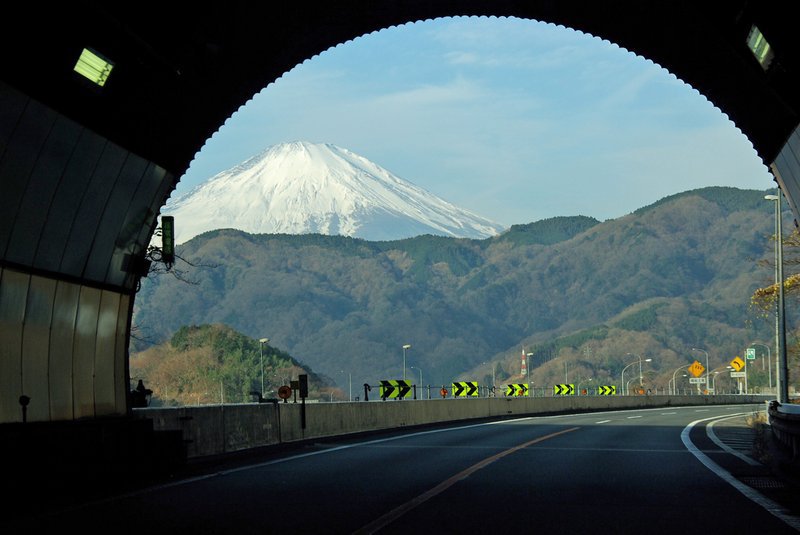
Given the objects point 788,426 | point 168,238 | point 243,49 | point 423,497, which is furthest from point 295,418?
point 423,497

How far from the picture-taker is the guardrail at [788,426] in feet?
60.7

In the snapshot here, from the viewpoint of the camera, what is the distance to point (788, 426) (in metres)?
19.2

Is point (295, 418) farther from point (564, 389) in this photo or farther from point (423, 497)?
point (564, 389)

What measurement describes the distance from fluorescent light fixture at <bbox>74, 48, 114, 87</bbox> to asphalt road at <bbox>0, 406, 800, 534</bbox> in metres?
5.93

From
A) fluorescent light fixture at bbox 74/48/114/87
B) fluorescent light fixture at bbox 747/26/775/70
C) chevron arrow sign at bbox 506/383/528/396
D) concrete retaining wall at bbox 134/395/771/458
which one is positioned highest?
fluorescent light fixture at bbox 747/26/775/70

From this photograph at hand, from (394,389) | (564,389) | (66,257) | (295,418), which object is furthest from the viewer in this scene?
(564,389)

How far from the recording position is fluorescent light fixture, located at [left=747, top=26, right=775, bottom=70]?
17.8 meters

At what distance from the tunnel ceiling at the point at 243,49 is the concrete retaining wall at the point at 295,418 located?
5604 mm

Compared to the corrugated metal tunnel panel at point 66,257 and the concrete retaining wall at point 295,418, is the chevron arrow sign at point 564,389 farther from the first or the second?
the corrugated metal tunnel panel at point 66,257

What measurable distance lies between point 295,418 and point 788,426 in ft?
52.7

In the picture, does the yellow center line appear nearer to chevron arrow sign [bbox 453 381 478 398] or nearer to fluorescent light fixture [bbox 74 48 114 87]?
fluorescent light fixture [bbox 74 48 114 87]

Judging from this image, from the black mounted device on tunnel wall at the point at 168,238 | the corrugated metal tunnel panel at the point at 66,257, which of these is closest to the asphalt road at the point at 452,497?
the corrugated metal tunnel panel at the point at 66,257

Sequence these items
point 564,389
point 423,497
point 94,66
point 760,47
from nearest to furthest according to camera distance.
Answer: point 423,497 < point 94,66 < point 760,47 < point 564,389

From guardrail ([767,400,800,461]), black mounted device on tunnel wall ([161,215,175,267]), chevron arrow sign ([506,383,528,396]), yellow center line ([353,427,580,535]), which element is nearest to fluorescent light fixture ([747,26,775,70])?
guardrail ([767,400,800,461])
